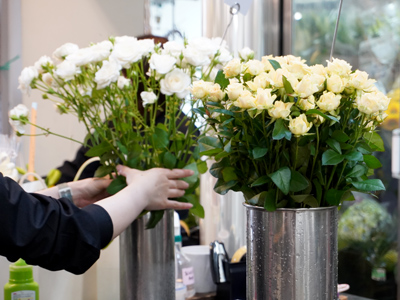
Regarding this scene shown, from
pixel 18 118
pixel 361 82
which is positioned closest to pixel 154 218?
pixel 18 118

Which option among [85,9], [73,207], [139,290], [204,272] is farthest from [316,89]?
[85,9]

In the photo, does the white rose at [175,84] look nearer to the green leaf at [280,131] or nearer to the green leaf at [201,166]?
the green leaf at [201,166]

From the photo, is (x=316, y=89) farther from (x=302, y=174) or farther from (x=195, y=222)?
(x=195, y=222)

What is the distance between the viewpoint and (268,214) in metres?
0.81

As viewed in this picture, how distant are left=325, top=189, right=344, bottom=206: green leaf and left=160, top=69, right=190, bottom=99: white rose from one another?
0.42 meters

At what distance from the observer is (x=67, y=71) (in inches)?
43.4

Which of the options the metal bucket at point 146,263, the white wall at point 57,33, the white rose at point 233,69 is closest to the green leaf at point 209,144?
the white rose at point 233,69

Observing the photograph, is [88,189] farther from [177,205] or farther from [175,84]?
[175,84]

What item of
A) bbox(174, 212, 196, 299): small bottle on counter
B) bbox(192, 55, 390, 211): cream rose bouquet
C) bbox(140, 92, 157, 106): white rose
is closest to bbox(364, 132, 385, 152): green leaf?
bbox(192, 55, 390, 211): cream rose bouquet

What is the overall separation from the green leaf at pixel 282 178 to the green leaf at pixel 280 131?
58 millimetres

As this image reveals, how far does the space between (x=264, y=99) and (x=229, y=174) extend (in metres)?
0.18

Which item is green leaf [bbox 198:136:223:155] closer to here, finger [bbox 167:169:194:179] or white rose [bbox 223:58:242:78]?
white rose [bbox 223:58:242:78]

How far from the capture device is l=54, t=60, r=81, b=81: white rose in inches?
43.4

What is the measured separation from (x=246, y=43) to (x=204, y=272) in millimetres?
787
